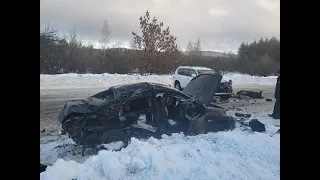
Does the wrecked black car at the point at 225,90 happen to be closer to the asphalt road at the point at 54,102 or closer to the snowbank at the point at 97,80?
the asphalt road at the point at 54,102

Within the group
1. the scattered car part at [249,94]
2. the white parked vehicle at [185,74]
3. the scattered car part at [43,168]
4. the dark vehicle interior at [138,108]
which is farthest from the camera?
the scattered car part at [249,94]

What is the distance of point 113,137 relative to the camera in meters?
3.53

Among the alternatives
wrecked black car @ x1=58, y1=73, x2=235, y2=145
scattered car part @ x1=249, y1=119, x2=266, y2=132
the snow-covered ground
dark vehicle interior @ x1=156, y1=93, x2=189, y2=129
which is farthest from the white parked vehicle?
the snow-covered ground

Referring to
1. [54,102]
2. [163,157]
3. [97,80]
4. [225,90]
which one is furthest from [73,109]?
[225,90]

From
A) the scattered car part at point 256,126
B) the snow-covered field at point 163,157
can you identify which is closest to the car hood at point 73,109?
the snow-covered field at point 163,157

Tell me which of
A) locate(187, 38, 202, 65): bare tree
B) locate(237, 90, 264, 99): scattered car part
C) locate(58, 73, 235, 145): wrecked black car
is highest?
locate(187, 38, 202, 65): bare tree

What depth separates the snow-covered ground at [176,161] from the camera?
287cm

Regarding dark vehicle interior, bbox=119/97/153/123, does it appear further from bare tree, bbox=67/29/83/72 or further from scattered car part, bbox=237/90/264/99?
scattered car part, bbox=237/90/264/99

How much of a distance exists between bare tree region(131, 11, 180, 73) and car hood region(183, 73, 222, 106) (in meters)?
1.04

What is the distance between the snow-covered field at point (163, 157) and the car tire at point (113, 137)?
0.46ft

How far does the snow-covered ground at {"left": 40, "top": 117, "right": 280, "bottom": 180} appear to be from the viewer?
2867mm

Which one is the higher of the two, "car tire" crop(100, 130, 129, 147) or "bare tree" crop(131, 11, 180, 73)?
"bare tree" crop(131, 11, 180, 73)

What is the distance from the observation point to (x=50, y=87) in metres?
3.56
